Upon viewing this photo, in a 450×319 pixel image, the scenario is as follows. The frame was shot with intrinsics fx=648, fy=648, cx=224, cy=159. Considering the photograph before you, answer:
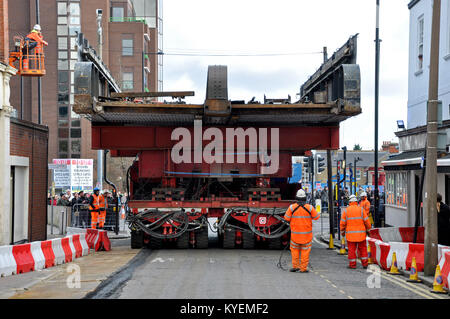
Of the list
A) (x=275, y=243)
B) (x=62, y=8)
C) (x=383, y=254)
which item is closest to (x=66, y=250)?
(x=275, y=243)

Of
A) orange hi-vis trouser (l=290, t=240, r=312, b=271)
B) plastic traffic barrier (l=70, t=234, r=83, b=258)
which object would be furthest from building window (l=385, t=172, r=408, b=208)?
plastic traffic barrier (l=70, t=234, r=83, b=258)

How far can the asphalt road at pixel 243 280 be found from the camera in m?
9.51

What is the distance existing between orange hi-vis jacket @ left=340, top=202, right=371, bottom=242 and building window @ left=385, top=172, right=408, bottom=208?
36.4 feet

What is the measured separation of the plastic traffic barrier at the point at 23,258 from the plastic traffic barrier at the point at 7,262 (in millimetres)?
117

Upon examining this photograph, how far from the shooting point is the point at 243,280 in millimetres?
10867

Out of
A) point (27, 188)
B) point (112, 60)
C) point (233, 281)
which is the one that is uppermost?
point (112, 60)

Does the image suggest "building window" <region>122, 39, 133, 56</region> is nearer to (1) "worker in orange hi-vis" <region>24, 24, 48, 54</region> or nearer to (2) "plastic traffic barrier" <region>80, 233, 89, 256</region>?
(1) "worker in orange hi-vis" <region>24, 24, 48, 54</region>

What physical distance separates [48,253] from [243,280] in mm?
4981

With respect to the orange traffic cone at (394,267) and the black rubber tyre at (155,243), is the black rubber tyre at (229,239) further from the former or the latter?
the orange traffic cone at (394,267)

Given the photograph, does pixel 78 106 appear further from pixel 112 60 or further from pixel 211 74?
pixel 112 60
